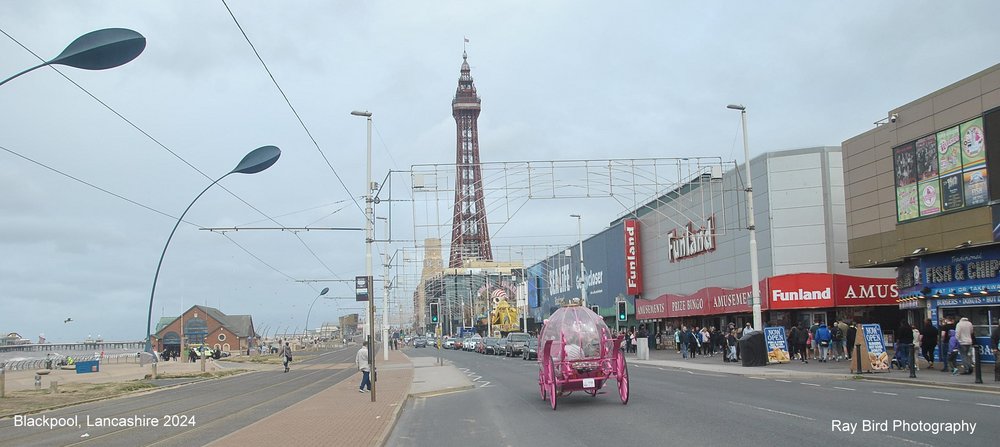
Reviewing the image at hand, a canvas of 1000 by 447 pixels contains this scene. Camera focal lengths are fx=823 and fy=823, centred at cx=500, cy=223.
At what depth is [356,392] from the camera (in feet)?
76.2

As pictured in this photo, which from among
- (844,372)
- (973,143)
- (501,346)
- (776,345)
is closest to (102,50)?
(844,372)

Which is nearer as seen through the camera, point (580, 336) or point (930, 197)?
point (580, 336)

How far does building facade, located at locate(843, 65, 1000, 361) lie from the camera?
22.9m

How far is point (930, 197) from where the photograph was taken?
25.3m

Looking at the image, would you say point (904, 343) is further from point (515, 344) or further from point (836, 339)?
point (515, 344)

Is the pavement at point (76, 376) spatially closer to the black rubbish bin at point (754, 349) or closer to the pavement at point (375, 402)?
the pavement at point (375, 402)

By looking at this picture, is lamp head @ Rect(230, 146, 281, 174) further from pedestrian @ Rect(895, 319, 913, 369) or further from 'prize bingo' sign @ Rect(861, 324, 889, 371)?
pedestrian @ Rect(895, 319, 913, 369)

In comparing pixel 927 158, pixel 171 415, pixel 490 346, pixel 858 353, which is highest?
pixel 927 158

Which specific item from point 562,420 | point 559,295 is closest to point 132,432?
point 562,420

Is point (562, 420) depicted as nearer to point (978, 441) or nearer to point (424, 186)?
point (978, 441)

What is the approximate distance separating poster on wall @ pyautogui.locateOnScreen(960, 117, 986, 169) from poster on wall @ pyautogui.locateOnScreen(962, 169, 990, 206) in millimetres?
256

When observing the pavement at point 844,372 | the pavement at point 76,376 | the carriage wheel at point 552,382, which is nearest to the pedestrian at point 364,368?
the carriage wheel at point 552,382

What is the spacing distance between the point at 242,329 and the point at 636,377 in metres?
108

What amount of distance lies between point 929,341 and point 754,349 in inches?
246
